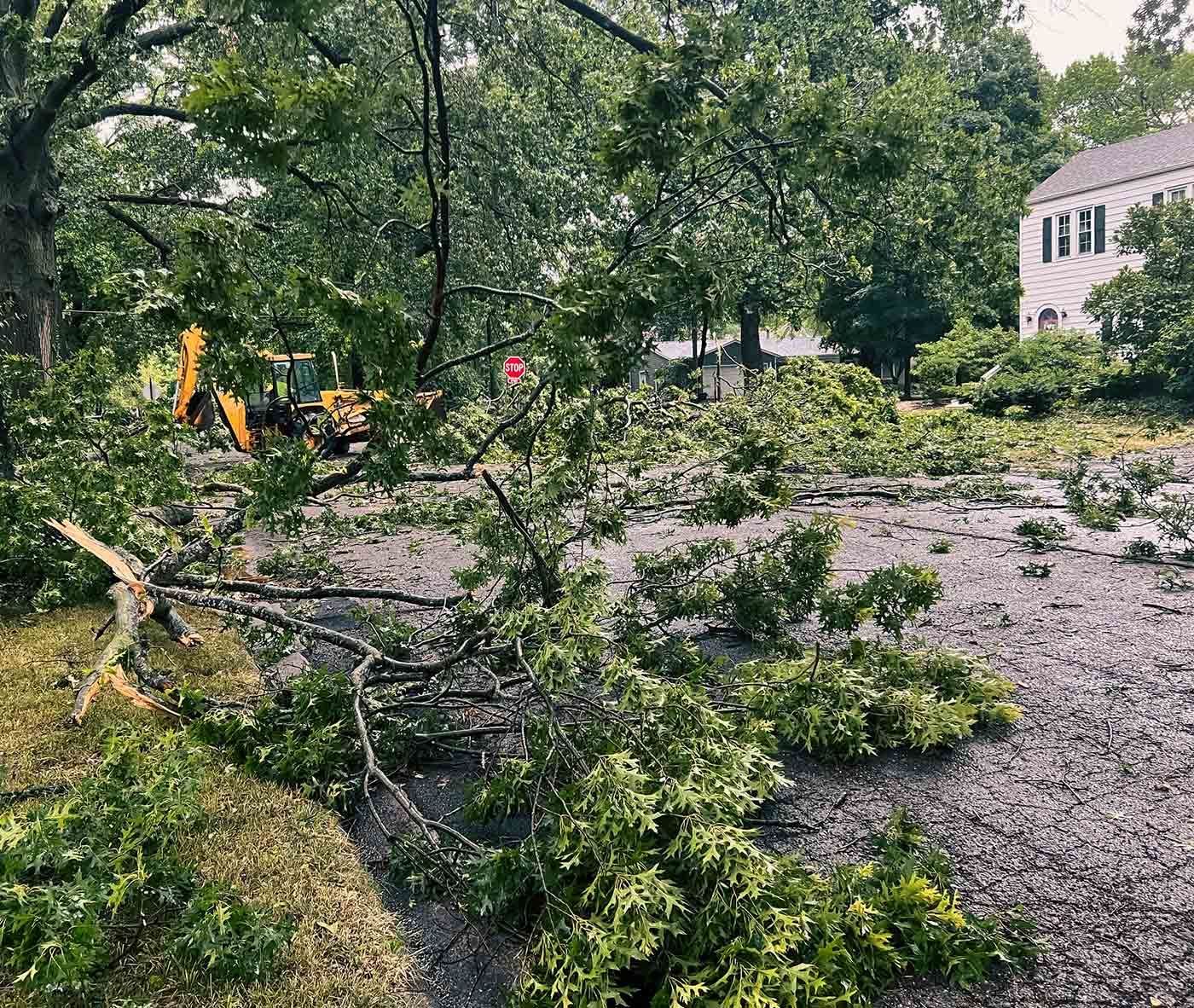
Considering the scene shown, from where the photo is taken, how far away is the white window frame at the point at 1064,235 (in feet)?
98.1

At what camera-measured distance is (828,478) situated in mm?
12195

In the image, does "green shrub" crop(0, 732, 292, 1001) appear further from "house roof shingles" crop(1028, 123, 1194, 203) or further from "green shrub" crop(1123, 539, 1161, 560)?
"house roof shingles" crop(1028, 123, 1194, 203)

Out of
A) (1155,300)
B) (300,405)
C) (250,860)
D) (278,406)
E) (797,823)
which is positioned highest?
(1155,300)

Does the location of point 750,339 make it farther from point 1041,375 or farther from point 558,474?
point 558,474

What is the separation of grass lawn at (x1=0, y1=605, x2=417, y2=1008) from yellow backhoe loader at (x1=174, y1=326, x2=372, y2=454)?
1.61 m

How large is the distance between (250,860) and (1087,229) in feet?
111

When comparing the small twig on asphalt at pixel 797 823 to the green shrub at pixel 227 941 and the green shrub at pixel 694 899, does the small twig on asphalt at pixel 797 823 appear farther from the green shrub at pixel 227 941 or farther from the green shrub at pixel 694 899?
the green shrub at pixel 227 941

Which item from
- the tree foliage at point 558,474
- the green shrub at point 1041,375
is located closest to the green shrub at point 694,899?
the tree foliage at point 558,474

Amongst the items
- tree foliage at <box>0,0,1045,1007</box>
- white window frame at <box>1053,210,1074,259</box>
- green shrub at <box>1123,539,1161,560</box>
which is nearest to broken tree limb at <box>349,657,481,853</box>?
tree foliage at <box>0,0,1045,1007</box>

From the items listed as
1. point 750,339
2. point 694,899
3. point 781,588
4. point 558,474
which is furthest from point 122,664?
point 750,339

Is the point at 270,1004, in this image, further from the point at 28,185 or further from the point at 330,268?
the point at 28,185

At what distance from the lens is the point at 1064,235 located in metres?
30.2

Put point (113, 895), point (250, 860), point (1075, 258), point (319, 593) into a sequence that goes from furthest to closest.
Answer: point (1075, 258) < point (319, 593) < point (250, 860) < point (113, 895)

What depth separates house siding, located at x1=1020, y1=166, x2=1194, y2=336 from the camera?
27328 millimetres
